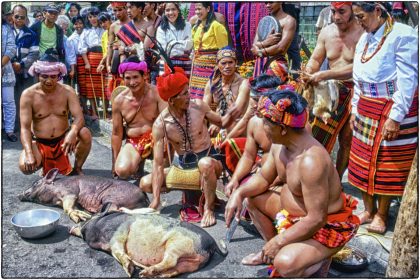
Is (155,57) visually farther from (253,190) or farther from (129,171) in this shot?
(253,190)

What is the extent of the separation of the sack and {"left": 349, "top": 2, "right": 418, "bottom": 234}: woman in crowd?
5.22 ft

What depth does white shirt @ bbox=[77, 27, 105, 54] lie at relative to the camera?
400 inches

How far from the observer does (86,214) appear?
5.11m

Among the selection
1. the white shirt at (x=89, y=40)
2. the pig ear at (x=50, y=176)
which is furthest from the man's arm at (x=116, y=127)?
the white shirt at (x=89, y=40)

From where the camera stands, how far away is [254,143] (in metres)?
4.56

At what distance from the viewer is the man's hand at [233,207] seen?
3.95m

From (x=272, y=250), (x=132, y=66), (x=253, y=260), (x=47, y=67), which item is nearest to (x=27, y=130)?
(x=47, y=67)

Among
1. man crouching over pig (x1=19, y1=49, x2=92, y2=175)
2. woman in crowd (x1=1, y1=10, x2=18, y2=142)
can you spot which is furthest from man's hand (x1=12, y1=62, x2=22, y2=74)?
man crouching over pig (x1=19, y1=49, x2=92, y2=175)

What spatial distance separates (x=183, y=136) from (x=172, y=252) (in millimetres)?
1648

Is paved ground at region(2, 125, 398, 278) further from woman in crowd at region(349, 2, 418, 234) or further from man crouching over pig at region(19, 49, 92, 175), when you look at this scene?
man crouching over pig at region(19, 49, 92, 175)

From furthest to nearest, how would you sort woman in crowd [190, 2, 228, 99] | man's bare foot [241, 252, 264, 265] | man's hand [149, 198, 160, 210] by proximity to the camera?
woman in crowd [190, 2, 228, 99] → man's hand [149, 198, 160, 210] → man's bare foot [241, 252, 264, 265]

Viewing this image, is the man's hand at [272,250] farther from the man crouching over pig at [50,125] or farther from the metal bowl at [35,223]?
the man crouching over pig at [50,125]

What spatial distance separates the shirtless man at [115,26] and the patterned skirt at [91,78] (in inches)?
45.4

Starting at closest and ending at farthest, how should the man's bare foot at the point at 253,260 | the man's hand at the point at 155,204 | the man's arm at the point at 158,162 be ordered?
1. the man's bare foot at the point at 253,260
2. the man's hand at the point at 155,204
3. the man's arm at the point at 158,162
